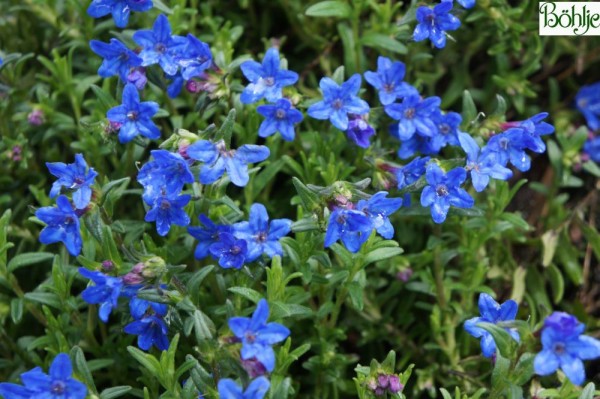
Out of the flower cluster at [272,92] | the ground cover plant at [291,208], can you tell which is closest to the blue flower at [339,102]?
the ground cover plant at [291,208]

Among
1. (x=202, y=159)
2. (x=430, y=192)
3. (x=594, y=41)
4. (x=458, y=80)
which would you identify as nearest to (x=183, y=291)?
(x=202, y=159)

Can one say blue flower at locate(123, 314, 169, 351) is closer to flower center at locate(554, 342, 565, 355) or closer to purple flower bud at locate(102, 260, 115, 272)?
purple flower bud at locate(102, 260, 115, 272)

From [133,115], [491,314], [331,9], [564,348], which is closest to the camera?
[564,348]

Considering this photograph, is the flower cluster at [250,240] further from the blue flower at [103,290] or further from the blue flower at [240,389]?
the blue flower at [240,389]

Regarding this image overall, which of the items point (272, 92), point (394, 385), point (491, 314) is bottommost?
point (394, 385)

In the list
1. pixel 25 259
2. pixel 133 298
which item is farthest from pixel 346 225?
pixel 25 259

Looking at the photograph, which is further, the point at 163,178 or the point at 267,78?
the point at 267,78

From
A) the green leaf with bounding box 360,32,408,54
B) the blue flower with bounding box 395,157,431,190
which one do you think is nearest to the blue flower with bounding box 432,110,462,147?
the blue flower with bounding box 395,157,431,190

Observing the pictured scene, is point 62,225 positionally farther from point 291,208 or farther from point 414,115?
point 414,115
